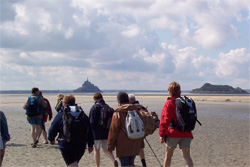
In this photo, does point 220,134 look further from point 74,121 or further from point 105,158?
point 74,121

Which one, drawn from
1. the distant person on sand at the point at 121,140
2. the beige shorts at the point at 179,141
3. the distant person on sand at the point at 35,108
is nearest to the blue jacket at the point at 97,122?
the distant person on sand at the point at 121,140

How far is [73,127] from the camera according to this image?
579 cm

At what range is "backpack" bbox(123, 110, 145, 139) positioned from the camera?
5.54m

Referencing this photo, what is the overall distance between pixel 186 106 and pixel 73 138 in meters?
2.29

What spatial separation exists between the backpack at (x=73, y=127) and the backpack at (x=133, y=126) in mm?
892

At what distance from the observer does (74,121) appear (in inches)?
229

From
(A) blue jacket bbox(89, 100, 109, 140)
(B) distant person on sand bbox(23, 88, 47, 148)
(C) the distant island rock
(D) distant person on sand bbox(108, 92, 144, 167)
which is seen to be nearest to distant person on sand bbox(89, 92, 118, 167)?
(A) blue jacket bbox(89, 100, 109, 140)

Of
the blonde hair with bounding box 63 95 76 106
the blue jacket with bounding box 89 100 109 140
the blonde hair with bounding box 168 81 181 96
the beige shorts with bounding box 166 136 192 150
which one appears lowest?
the beige shorts with bounding box 166 136 192 150

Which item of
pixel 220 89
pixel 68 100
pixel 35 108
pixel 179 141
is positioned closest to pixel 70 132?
pixel 68 100

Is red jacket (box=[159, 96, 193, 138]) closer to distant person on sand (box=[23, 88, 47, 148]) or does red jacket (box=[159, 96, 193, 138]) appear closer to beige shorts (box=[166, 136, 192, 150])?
beige shorts (box=[166, 136, 192, 150])

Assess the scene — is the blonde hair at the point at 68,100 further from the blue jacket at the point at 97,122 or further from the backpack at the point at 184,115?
the backpack at the point at 184,115

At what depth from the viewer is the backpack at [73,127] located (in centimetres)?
577

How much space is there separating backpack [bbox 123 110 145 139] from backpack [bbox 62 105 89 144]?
0.89m

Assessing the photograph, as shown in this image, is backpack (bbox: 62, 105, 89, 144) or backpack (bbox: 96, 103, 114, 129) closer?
backpack (bbox: 62, 105, 89, 144)
